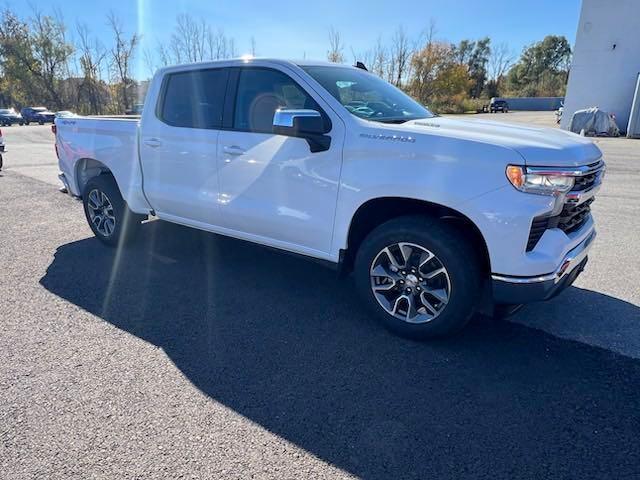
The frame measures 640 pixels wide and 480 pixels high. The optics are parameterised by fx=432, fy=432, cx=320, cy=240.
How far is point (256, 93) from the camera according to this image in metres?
3.76

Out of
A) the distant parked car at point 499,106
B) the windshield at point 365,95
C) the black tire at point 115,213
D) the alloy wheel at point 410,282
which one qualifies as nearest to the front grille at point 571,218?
the alloy wheel at point 410,282

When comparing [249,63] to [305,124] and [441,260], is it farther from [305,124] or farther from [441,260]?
[441,260]

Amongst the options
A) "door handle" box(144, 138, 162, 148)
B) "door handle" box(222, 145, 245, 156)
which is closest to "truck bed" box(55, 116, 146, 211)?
"door handle" box(144, 138, 162, 148)

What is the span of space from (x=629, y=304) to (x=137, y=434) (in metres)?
3.97

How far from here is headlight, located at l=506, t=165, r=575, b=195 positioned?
2525mm

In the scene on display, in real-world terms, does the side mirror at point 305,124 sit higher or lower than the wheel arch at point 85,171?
higher

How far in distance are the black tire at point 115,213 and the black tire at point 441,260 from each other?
10.2ft

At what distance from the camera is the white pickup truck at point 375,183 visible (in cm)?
264

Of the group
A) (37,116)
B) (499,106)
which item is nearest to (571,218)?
(37,116)

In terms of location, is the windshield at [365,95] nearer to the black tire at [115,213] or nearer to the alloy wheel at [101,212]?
the black tire at [115,213]

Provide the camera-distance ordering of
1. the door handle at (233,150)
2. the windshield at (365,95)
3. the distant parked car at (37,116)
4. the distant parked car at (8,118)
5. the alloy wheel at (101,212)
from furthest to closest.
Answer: the distant parked car at (37,116)
the distant parked car at (8,118)
the alloy wheel at (101,212)
the door handle at (233,150)
the windshield at (365,95)

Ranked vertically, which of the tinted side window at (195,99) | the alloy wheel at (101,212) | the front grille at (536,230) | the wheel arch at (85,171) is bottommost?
the alloy wheel at (101,212)

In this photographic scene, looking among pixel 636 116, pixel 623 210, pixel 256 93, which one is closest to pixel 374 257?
pixel 256 93

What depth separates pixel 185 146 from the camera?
13.6ft
